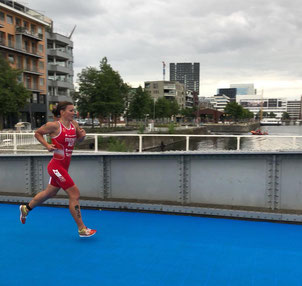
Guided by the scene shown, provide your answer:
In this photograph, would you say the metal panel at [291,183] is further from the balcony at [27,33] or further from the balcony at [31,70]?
the balcony at [27,33]

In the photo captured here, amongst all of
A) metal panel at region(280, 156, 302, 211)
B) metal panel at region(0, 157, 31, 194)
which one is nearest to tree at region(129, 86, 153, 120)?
metal panel at region(0, 157, 31, 194)

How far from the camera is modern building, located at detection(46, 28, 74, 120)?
60.3m

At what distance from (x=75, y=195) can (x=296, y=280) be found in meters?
2.94

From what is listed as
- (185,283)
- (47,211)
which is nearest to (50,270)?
(185,283)

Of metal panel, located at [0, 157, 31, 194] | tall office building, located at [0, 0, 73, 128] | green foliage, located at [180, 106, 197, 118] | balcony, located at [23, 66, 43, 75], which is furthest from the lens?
green foliage, located at [180, 106, 197, 118]

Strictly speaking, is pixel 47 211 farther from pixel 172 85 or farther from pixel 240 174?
pixel 172 85

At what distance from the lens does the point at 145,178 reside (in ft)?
18.4

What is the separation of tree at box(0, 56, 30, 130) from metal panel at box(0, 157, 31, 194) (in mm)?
29113

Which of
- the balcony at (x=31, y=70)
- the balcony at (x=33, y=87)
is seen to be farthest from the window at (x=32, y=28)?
the balcony at (x=33, y=87)

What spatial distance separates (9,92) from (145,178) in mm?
31823

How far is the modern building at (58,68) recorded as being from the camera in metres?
60.3

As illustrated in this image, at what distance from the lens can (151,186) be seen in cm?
559

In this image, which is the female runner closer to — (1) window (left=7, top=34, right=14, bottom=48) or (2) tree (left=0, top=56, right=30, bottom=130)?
(2) tree (left=0, top=56, right=30, bottom=130)

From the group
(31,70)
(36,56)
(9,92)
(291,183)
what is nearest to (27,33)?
(36,56)
